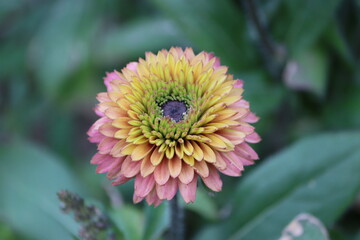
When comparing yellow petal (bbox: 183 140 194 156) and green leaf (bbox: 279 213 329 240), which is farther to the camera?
green leaf (bbox: 279 213 329 240)

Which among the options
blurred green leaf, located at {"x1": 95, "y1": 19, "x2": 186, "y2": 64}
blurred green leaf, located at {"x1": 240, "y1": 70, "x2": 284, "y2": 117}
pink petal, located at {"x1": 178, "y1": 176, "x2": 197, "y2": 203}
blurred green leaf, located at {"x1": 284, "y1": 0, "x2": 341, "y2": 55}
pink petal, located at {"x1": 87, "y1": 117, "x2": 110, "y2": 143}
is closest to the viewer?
pink petal, located at {"x1": 178, "y1": 176, "x2": 197, "y2": 203}

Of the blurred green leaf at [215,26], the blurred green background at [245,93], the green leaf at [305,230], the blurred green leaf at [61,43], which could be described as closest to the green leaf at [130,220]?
the blurred green background at [245,93]

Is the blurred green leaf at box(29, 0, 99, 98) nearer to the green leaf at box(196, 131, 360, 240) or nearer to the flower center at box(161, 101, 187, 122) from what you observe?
the green leaf at box(196, 131, 360, 240)

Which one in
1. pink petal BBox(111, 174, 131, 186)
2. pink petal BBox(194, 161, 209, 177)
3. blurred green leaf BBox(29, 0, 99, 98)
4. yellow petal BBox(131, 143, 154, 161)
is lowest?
pink petal BBox(194, 161, 209, 177)

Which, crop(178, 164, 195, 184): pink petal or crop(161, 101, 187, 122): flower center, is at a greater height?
crop(161, 101, 187, 122): flower center

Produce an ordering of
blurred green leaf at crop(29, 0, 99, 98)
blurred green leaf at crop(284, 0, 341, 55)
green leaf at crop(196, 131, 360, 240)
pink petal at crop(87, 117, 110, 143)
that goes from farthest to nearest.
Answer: blurred green leaf at crop(29, 0, 99, 98) → blurred green leaf at crop(284, 0, 341, 55) → green leaf at crop(196, 131, 360, 240) → pink petal at crop(87, 117, 110, 143)

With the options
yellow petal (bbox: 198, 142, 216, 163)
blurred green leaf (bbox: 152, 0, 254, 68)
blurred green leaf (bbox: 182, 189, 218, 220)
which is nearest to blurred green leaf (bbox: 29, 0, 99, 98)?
blurred green leaf (bbox: 152, 0, 254, 68)
